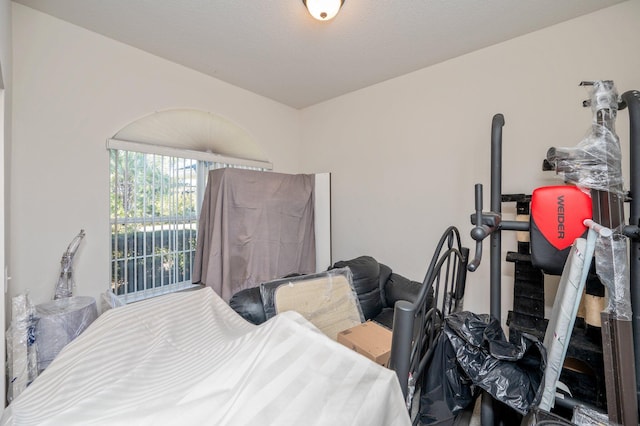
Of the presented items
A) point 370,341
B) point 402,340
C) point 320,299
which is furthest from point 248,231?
point 402,340

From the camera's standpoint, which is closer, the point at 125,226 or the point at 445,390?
the point at 445,390

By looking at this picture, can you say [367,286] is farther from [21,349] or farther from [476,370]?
[21,349]

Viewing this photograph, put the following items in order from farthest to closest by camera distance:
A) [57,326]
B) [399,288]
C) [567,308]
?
[399,288] < [57,326] < [567,308]

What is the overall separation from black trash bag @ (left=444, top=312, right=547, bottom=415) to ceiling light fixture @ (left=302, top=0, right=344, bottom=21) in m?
1.99

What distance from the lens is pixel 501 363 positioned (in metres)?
1.13

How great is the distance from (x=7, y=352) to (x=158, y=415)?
1749 millimetres

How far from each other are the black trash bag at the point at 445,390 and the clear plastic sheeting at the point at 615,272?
2.07ft

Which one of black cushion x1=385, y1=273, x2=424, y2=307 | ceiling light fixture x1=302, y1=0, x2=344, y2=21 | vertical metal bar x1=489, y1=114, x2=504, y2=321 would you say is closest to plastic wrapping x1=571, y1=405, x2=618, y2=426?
vertical metal bar x1=489, y1=114, x2=504, y2=321

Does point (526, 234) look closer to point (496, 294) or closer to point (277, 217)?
point (496, 294)

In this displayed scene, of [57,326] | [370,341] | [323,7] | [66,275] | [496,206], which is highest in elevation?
[323,7]

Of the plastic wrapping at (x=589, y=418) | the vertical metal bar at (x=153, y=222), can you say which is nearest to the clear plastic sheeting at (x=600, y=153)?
the plastic wrapping at (x=589, y=418)

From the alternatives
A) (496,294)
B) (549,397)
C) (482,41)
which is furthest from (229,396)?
(482,41)

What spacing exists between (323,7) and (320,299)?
2031 millimetres

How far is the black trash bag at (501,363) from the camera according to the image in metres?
1.07
